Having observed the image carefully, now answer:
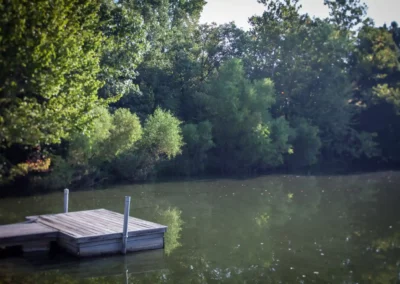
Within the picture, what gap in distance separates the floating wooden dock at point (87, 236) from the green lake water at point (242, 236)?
30 cm

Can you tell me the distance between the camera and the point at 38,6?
1440 cm

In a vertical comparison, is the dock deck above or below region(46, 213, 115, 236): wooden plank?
below

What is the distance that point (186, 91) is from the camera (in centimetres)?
4419

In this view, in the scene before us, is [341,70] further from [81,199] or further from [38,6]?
[38,6]

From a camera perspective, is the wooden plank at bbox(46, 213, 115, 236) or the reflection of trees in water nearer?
the wooden plank at bbox(46, 213, 115, 236)

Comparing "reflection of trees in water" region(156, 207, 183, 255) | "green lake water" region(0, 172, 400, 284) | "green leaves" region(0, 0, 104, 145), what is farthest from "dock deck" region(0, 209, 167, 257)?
"green leaves" region(0, 0, 104, 145)

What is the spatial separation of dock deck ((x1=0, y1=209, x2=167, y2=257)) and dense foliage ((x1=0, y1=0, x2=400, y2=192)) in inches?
98.1

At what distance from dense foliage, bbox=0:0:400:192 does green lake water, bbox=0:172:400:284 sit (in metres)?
2.94

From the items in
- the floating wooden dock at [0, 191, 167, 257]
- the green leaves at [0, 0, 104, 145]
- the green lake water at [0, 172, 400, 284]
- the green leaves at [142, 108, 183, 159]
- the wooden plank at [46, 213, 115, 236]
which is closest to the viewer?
the green lake water at [0, 172, 400, 284]

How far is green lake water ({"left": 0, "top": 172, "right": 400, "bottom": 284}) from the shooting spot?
44.2ft


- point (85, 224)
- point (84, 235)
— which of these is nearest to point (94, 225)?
point (85, 224)

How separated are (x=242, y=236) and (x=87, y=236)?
580cm

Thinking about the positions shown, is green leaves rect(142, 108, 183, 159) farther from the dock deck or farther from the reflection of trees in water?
the dock deck

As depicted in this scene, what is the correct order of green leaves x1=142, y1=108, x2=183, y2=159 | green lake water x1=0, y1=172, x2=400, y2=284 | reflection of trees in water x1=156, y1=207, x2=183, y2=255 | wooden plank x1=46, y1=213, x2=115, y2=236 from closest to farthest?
green lake water x1=0, y1=172, x2=400, y2=284
wooden plank x1=46, y1=213, x2=115, y2=236
reflection of trees in water x1=156, y1=207, x2=183, y2=255
green leaves x1=142, y1=108, x2=183, y2=159
